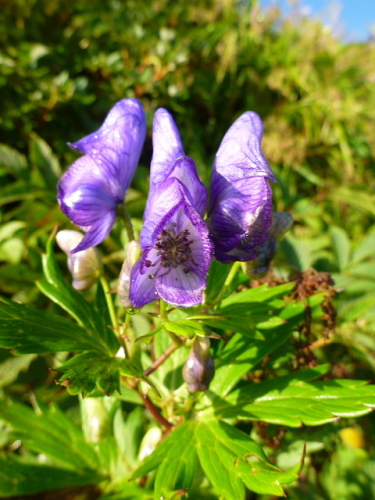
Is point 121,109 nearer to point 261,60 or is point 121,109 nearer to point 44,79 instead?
point 44,79

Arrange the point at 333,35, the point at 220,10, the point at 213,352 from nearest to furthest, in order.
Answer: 1. the point at 213,352
2. the point at 220,10
3. the point at 333,35

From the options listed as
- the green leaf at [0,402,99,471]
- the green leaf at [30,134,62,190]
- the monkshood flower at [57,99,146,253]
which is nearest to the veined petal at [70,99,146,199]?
the monkshood flower at [57,99,146,253]

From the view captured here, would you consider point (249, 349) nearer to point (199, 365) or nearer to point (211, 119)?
point (199, 365)

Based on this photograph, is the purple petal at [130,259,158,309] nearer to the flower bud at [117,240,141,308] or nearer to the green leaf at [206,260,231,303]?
the flower bud at [117,240,141,308]

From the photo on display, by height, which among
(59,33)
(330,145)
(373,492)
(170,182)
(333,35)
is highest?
(333,35)

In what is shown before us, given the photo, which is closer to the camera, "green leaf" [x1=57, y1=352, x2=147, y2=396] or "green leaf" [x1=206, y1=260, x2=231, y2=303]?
"green leaf" [x1=57, y1=352, x2=147, y2=396]

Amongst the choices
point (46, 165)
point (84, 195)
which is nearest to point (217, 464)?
point (84, 195)

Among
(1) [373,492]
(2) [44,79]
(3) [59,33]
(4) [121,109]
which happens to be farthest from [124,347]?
Answer: (3) [59,33]
